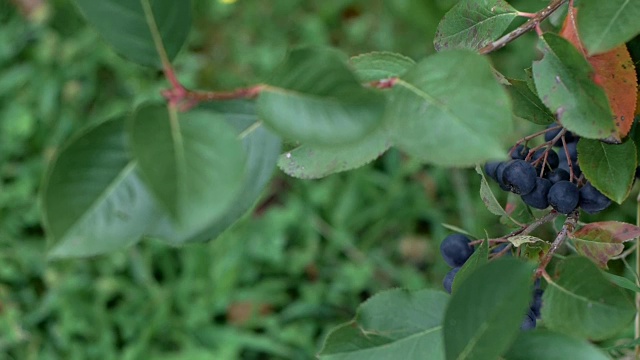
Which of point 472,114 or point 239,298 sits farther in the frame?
point 239,298

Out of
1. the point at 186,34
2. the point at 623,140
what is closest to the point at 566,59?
the point at 623,140

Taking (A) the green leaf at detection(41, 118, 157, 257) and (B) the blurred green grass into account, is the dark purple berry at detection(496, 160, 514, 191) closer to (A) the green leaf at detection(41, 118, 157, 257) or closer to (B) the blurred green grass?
(A) the green leaf at detection(41, 118, 157, 257)

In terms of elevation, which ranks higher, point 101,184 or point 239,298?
point 101,184

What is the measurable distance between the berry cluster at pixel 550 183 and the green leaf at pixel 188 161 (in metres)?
0.34

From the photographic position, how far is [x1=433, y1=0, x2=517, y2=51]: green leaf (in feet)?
2.11

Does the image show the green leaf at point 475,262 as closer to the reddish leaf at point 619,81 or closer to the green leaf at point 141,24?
the reddish leaf at point 619,81

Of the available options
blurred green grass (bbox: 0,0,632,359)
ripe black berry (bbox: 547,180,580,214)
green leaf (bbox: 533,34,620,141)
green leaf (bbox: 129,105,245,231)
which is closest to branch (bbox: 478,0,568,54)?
green leaf (bbox: 533,34,620,141)

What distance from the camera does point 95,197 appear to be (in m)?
0.42

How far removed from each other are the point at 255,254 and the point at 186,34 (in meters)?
1.47

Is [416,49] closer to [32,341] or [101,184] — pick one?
[32,341]

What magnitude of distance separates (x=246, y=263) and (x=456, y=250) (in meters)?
1.24

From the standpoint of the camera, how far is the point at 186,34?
48cm

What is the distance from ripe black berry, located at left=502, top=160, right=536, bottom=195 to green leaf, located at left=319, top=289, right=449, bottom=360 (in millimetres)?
135

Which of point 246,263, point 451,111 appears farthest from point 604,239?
point 246,263
